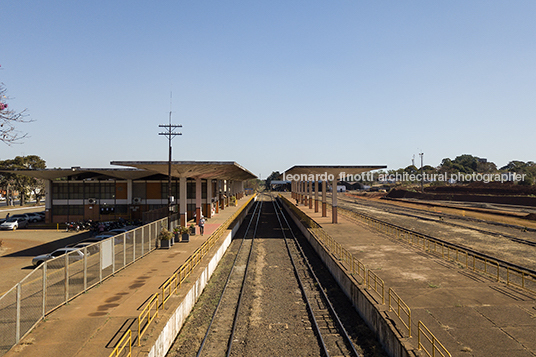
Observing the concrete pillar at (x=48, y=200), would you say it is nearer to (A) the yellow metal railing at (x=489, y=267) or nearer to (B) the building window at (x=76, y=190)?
(B) the building window at (x=76, y=190)

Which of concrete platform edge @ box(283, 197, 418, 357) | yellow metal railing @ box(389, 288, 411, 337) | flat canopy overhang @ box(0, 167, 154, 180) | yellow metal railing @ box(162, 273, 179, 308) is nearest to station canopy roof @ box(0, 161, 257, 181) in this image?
flat canopy overhang @ box(0, 167, 154, 180)

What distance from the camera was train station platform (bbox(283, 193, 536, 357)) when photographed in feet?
31.3

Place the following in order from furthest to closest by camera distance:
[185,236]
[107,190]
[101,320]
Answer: [107,190] < [185,236] < [101,320]

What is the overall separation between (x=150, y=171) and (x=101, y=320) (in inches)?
1296

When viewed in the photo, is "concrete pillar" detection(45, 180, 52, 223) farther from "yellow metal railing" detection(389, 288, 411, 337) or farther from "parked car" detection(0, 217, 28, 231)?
"yellow metal railing" detection(389, 288, 411, 337)

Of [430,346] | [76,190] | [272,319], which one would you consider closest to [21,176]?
[76,190]

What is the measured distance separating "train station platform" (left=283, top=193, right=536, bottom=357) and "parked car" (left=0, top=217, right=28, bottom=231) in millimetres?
42227

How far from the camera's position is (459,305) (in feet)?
40.4

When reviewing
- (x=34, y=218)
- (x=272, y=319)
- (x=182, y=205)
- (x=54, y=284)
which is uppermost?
(x=182, y=205)

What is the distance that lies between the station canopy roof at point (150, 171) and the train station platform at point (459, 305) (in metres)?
14.2

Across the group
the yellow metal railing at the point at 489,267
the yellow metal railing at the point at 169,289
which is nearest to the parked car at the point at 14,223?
the yellow metal railing at the point at 169,289

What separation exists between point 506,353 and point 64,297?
1470 cm

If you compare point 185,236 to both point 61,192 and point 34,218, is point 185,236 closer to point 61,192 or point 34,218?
point 61,192

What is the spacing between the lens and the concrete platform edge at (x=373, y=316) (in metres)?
9.54
